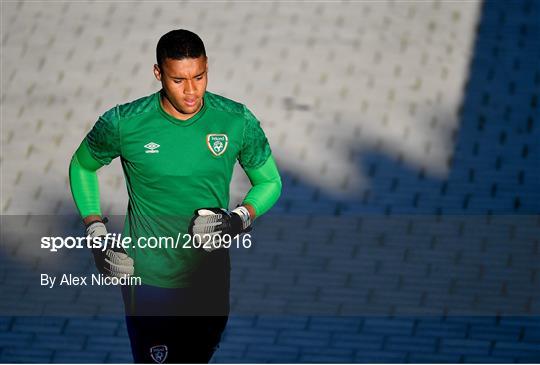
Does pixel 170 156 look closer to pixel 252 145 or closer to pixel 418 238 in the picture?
pixel 252 145

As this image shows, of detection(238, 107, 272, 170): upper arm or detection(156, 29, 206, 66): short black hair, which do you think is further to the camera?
detection(238, 107, 272, 170): upper arm

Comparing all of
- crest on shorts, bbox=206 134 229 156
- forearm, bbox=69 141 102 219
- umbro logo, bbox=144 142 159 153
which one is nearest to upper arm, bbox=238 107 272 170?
crest on shorts, bbox=206 134 229 156

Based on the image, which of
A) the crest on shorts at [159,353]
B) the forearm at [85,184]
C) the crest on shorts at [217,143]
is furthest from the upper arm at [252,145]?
the crest on shorts at [159,353]

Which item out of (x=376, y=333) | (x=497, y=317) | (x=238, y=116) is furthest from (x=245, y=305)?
(x=238, y=116)

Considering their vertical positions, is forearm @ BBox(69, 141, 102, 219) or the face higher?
the face

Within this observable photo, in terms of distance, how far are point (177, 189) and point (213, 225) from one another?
0.32 m

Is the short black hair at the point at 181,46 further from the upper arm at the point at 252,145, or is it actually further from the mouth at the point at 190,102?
the upper arm at the point at 252,145

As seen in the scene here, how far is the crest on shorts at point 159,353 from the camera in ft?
19.7

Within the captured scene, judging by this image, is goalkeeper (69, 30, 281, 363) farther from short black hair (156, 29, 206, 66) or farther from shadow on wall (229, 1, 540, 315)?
shadow on wall (229, 1, 540, 315)

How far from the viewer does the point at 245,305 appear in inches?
350

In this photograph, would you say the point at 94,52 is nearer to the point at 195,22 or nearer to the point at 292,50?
the point at 195,22

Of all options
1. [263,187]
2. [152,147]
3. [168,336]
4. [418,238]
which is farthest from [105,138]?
[418,238]

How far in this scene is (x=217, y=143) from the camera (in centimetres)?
570

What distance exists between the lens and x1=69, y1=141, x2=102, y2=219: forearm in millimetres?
5949
